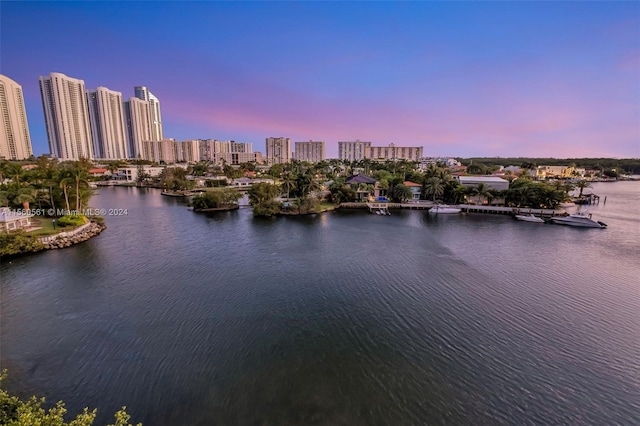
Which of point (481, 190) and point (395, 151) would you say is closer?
point (481, 190)

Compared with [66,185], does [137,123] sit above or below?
above

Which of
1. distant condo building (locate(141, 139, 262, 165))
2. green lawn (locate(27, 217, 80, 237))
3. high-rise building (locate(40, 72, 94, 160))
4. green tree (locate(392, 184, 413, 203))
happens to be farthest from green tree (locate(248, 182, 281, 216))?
distant condo building (locate(141, 139, 262, 165))

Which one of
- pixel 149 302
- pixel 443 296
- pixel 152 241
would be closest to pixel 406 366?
pixel 443 296

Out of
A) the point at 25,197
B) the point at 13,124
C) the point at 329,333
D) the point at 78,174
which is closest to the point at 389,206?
the point at 329,333

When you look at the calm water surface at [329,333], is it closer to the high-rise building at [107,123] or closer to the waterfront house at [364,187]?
the waterfront house at [364,187]

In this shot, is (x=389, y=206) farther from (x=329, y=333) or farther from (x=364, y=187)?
(x=329, y=333)

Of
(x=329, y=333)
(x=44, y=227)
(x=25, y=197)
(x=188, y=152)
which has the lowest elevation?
(x=329, y=333)

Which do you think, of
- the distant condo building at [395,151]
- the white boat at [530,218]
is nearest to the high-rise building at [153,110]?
the distant condo building at [395,151]
